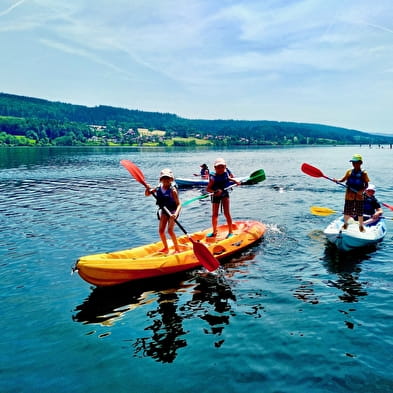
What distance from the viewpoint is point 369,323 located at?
7535 mm

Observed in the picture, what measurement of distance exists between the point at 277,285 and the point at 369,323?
2.50m

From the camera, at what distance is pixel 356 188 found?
11.9 m

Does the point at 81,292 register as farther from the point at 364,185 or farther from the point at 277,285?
the point at 364,185

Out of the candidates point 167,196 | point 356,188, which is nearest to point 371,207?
point 356,188

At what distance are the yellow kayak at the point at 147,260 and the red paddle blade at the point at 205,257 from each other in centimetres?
62

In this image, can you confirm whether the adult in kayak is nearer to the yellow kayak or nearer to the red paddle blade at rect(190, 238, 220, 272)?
the yellow kayak

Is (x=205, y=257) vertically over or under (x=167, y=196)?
under

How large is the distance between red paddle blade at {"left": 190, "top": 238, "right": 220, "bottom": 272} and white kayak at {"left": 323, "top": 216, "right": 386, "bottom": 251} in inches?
175

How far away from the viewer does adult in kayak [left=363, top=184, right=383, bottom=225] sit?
41.4 ft

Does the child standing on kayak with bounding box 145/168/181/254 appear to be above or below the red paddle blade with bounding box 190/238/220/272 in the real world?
above

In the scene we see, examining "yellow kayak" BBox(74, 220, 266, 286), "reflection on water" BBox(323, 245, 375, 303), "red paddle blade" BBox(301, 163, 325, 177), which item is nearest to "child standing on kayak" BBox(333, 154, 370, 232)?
"reflection on water" BBox(323, 245, 375, 303)

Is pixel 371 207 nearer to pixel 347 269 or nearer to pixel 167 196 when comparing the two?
pixel 347 269

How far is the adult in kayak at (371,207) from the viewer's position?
497 inches

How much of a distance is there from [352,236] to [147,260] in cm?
654
